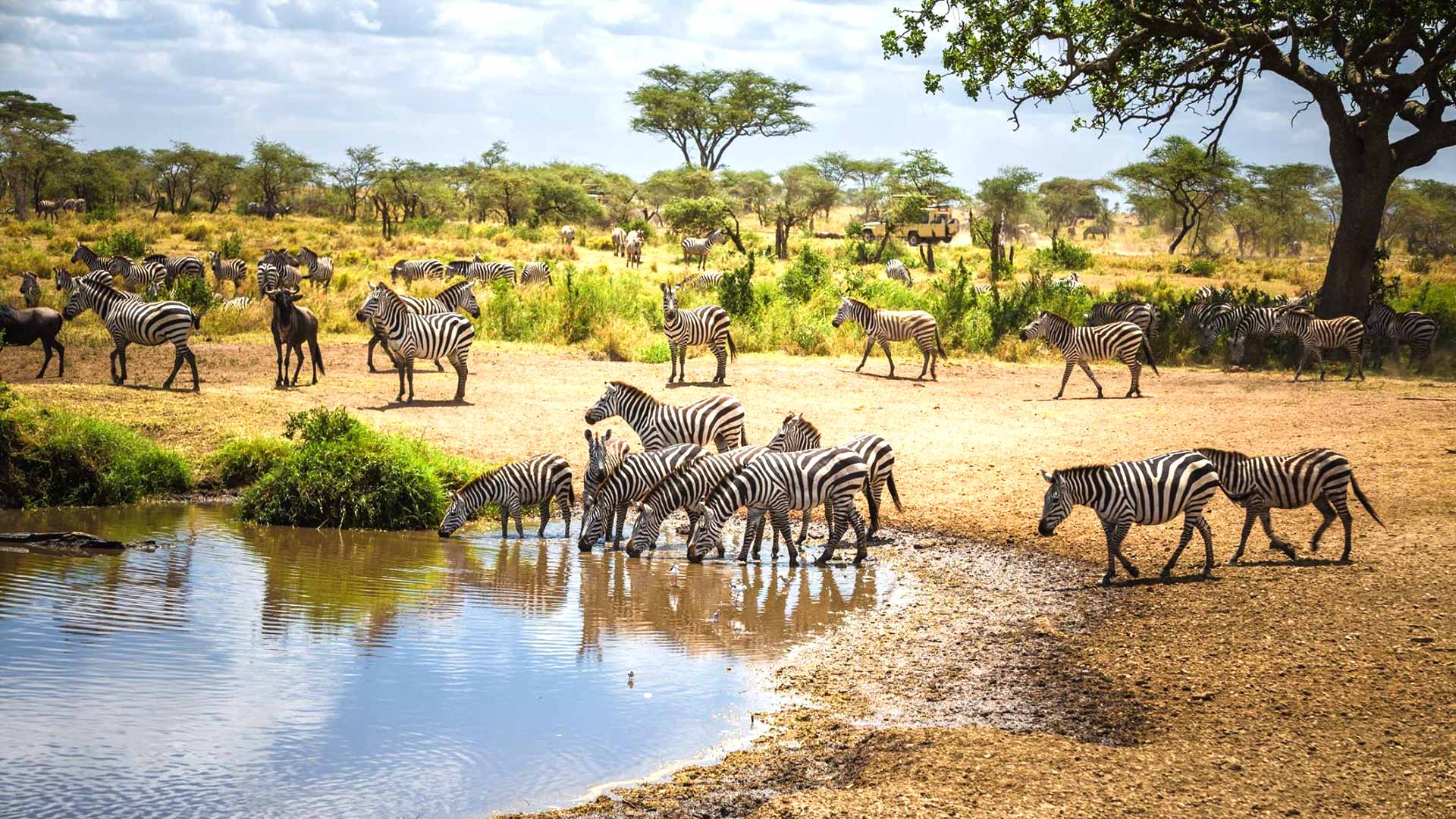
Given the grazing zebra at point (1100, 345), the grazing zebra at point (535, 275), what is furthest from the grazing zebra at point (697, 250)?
the grazing zebra at point (1100, 345)

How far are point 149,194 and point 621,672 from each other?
63.9 metres

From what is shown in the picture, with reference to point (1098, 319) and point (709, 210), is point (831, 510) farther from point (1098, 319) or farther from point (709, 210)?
point (709, 210)

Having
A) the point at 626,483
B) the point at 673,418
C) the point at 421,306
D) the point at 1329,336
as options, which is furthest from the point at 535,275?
the point at 626,483

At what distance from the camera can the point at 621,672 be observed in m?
7.23

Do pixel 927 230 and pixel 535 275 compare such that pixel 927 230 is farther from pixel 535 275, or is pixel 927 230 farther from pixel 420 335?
pixel 420 335

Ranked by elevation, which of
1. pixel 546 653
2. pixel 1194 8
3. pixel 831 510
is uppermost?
pixel 1194 8

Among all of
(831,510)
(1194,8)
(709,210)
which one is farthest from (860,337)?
(709,210)

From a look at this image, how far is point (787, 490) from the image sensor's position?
390 inches

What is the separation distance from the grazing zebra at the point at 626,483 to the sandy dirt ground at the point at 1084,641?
2.12 metres

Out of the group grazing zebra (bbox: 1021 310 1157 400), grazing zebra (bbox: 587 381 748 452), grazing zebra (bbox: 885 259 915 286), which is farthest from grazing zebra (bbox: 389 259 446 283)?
grazing zebra (bbox: 587 381 748 452)

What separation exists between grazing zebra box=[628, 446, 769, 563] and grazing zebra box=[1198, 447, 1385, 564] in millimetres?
3679

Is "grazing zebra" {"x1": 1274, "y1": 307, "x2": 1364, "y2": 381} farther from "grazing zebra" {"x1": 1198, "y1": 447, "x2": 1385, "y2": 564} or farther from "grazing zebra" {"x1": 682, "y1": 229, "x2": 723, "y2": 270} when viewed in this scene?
"grazing zebra" {"x1": 682, "y1": 229, "x2": 723, "y2": 270}

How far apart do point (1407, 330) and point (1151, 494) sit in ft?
52.2

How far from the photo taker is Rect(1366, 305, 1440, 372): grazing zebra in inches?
851
